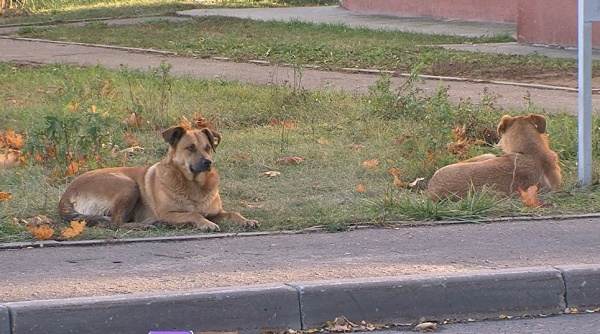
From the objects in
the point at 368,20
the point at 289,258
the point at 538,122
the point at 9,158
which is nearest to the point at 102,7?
the point at 368,20

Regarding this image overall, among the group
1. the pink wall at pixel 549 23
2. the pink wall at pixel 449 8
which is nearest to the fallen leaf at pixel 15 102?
the pink wall at pixel 549 23

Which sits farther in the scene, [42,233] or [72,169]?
[72,169]

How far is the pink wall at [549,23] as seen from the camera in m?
19.0

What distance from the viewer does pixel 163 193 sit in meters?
7.98

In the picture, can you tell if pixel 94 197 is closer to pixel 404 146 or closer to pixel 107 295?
pixel 107 295

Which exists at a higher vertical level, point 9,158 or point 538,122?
point 538,122

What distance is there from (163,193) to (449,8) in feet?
60.1

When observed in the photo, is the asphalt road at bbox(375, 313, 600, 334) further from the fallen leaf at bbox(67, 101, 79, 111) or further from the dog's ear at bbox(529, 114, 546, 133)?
the fallen leaf at bbox(67, 101, 79, 111)

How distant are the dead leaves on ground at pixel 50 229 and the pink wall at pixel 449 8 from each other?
55.8 feet

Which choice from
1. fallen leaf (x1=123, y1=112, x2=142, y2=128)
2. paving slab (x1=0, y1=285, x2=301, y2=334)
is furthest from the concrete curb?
fallen leaf (x1=123, y1=112, x2=142, y2=128)

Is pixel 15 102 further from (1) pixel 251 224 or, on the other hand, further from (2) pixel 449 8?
(2) pixel 449 8

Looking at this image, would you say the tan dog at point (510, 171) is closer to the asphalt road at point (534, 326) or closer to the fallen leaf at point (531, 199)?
the fallen leaf at point (531, 199)

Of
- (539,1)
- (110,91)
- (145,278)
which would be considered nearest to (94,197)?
(145,278)

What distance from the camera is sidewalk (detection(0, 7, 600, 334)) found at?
19.0 feet
